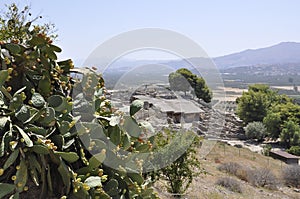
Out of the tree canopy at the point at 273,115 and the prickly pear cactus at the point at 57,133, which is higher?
the prickly pear cactus at the point at 57,133

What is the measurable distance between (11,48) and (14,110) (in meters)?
0.30

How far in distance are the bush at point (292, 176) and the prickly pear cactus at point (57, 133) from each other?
14.2 metres

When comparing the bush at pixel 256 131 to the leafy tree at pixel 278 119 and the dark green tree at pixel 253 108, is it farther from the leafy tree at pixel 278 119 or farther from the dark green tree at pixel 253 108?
the dark green tree at pixel 253 108

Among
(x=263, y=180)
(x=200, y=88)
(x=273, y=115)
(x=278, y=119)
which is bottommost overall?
(x=278, y=119)

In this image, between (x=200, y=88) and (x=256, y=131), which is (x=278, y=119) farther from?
(x=200, y=88)

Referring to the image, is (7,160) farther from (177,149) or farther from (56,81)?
(177,149)

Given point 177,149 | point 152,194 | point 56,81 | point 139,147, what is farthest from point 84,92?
point 177,149

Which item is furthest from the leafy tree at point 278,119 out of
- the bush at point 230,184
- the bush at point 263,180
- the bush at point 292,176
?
the bush at point 230,184

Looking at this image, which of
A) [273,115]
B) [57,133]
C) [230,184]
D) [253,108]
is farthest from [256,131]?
[57,133]

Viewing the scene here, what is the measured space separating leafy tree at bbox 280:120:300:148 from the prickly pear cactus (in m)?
33.2

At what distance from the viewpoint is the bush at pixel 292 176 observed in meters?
14.3

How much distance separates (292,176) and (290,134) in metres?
19.3

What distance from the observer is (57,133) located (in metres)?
1.43

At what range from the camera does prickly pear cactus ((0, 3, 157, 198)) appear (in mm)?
1294
